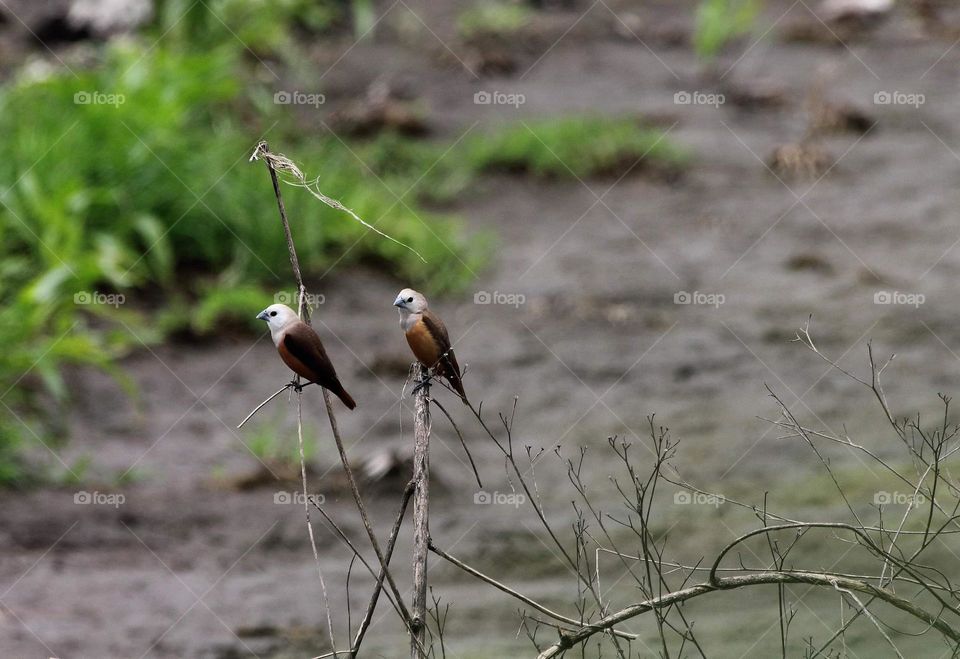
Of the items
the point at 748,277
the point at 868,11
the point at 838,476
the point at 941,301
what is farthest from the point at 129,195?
the point at 868,11

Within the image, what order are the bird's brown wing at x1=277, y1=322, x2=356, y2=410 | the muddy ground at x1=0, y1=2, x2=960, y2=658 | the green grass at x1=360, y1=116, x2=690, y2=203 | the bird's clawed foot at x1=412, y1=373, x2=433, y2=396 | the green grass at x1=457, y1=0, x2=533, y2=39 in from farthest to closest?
the green grass at x1=457, y1=0, x2=533, y2=39
the green grass at x1=360, y1=116, x2=690, y2=203
the muddy ground at x1=0, y1=2, x2=960, y2=658
the bird's clawed foot at x1=412, y1=373, x2=433, y2=396
the bird's brown wing at x1=277, y1=322, x2=356, y2=410

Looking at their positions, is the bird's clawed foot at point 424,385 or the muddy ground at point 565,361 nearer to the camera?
the bird's clawed foot at point 424,385

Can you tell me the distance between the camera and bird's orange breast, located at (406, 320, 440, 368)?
8.79 feet

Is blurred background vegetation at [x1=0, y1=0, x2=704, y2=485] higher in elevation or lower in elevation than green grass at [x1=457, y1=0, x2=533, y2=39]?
lower

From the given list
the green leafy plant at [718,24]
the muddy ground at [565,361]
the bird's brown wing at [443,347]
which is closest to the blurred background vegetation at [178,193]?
the muddy ground at [565,361]

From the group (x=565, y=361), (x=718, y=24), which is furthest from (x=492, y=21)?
(x=565, y=361)

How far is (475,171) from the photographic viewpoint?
10.1 meters

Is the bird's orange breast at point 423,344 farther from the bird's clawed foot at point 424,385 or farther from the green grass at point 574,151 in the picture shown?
the green grass at point 574,151

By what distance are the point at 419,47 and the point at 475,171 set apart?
2.49 metres

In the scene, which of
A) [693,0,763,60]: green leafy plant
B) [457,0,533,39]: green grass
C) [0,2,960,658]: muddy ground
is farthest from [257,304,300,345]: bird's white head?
[457,0,533,39]: green grass

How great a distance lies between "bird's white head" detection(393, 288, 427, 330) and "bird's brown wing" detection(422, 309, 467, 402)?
0.06 ft

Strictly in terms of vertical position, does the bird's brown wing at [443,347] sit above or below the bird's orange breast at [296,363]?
above

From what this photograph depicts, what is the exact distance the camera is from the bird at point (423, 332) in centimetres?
265

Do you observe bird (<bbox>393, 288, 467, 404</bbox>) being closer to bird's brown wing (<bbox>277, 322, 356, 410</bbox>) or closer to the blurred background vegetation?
bird's brown wing (<bbox>277, 322, 356, 410</bbox>)
